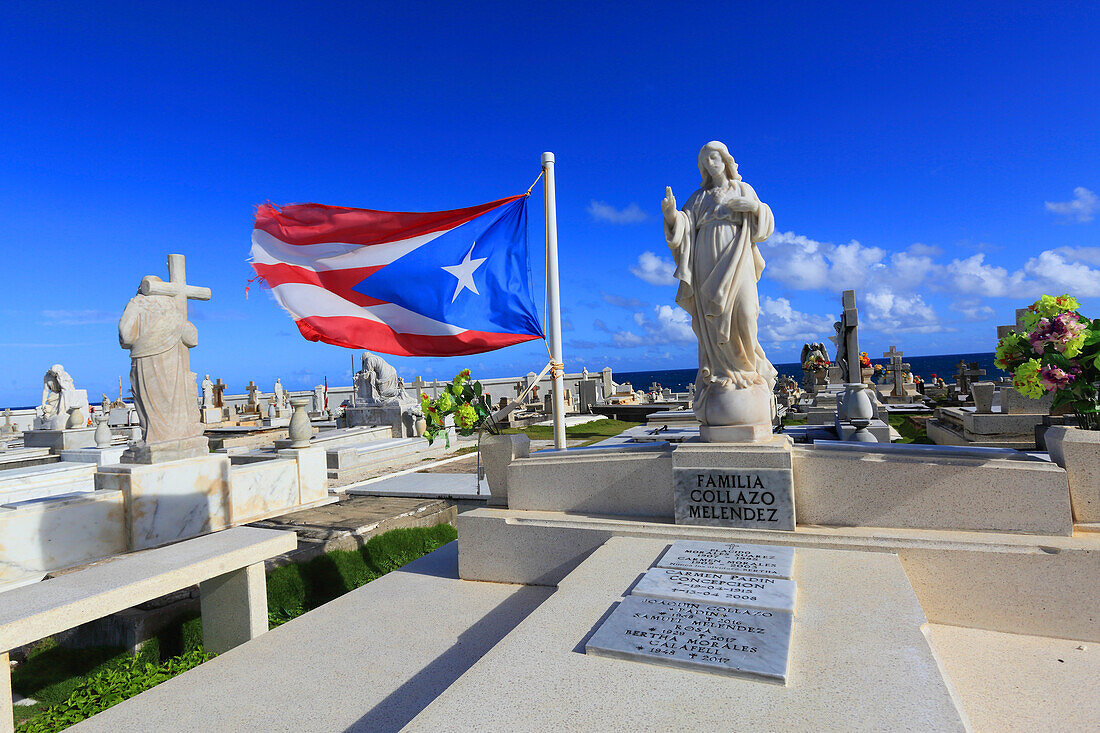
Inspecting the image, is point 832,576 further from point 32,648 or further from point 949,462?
point 32,648

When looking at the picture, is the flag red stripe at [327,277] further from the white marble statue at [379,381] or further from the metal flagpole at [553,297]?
the white marble statue at [379,381]

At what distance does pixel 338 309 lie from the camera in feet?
Result: 23.6

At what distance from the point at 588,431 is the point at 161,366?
40.1ft

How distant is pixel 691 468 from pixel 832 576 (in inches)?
47.2

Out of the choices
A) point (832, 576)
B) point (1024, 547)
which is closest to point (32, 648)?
point (832, 576)

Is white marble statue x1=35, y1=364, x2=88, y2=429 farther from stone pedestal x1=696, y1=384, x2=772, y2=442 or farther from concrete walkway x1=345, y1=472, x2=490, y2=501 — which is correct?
stone pedestal x1=696, y1=384, x2=772, y2=442

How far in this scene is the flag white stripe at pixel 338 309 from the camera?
6.98 m

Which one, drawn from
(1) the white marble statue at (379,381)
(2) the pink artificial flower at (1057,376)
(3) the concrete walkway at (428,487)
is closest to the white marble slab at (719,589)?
(2) the pink artificial flower at (1057,376)

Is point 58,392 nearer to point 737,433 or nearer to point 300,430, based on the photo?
point 300,430

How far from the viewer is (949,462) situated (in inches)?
145

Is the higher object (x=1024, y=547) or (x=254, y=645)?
(x=1024, y=547)

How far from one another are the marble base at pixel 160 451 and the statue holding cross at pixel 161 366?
0.01m

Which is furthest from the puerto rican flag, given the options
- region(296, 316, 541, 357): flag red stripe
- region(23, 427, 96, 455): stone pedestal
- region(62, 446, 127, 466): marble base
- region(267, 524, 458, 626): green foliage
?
region(23, 427, 96, 455): stone pedestal

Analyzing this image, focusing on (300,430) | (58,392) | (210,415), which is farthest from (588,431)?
(210,415)
